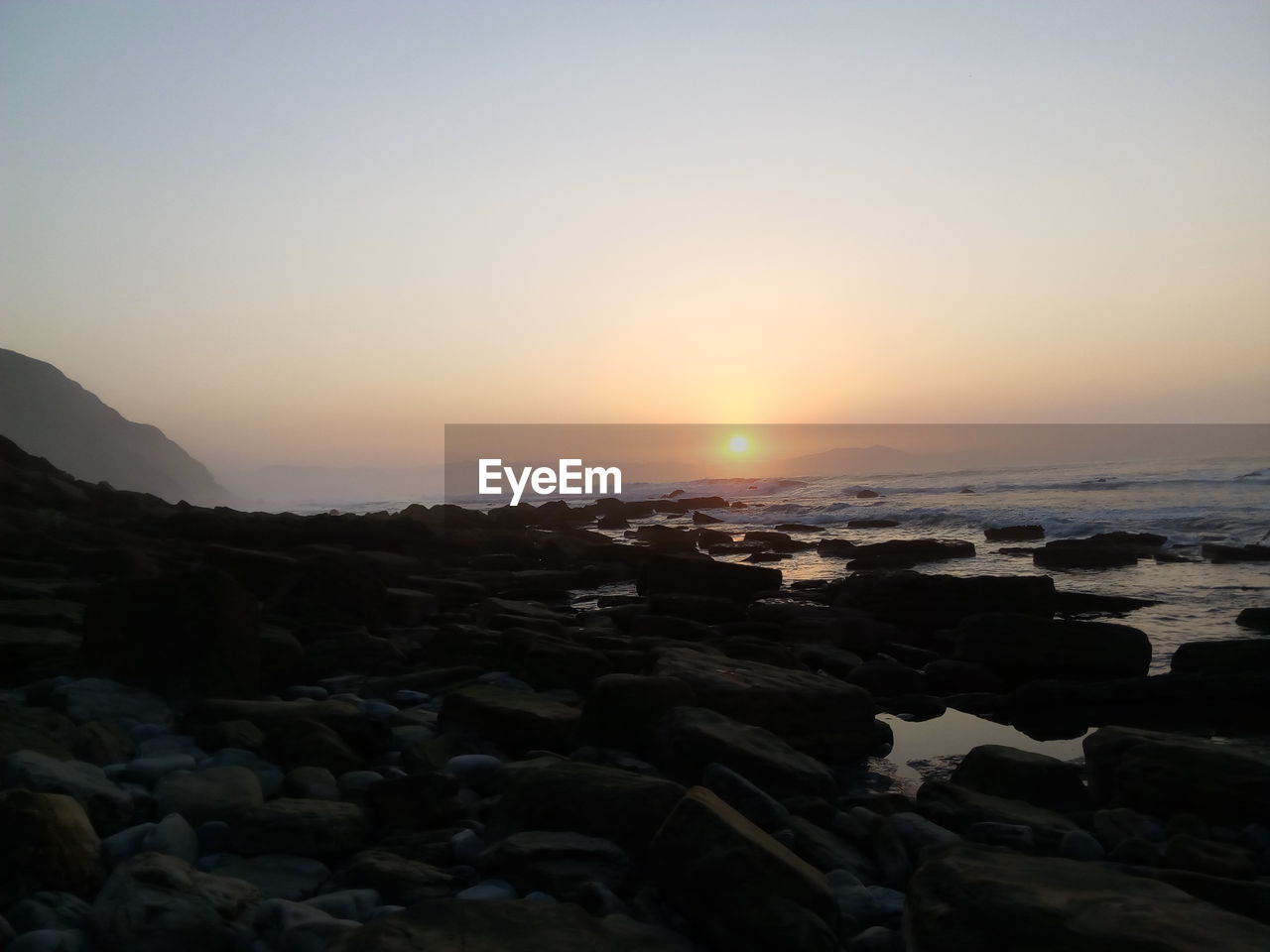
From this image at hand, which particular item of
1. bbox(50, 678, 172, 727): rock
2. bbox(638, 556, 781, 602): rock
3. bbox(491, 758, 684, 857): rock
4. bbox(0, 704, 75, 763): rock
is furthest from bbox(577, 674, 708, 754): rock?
bbox(638, 556, 781, 602): rock

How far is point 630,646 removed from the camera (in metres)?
8.35

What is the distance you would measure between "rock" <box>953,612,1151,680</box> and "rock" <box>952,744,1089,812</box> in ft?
12.1

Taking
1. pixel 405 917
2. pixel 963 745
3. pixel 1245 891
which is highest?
pixel 405 917

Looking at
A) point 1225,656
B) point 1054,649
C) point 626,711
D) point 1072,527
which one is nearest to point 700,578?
point 1054,649

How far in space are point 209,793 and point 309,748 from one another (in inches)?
29.9

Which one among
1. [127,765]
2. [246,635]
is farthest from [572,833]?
[246,635]

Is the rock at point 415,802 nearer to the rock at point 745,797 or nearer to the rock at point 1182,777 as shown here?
the rock at point 745,797

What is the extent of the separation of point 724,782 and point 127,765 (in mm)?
3108

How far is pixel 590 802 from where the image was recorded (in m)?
4.17

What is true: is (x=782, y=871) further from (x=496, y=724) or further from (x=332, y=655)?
(x=332, y=655)

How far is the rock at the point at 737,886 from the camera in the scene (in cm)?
320

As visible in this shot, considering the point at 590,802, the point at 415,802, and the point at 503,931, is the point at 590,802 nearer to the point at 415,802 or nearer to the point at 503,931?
the point at 415,802

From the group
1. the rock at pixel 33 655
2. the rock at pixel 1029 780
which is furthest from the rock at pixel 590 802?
the rock at pixel 33 655

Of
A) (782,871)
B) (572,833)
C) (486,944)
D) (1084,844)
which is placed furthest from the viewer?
(1084,844)
